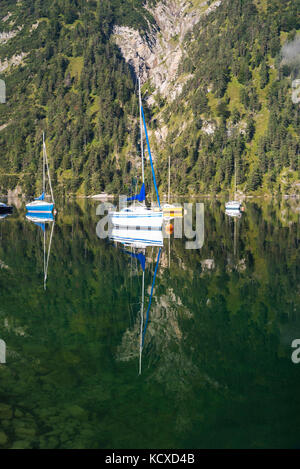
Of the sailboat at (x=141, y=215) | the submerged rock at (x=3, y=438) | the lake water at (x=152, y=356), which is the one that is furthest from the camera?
the sailboat at (x=141, y=215)

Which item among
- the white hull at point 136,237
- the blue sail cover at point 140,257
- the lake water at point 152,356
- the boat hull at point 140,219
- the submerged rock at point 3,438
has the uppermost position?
the boat hull at point 140,219

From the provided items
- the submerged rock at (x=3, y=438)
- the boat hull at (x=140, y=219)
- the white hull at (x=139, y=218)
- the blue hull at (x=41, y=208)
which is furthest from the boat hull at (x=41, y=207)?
the submerged rock at (x=3, y=438)

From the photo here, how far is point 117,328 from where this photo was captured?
21828mm

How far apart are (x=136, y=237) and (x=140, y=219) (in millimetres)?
5422

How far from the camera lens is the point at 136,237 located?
57.2 m

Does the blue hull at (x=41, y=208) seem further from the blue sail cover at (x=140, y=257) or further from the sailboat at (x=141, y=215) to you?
the blue sail cover at (x=140, y=257)

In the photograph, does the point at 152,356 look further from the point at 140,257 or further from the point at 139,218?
the point at 139,218

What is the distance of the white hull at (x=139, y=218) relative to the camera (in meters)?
60.5

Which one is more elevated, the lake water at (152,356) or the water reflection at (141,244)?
the water reflection at (141,244)

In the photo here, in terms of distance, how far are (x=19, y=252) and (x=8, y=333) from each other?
82.1 ft

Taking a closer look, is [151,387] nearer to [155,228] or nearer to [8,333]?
[8,333]
